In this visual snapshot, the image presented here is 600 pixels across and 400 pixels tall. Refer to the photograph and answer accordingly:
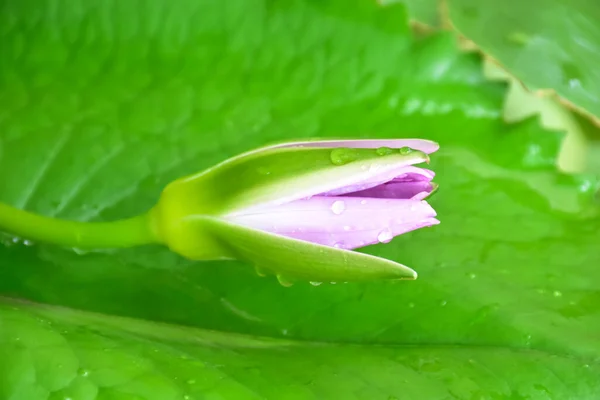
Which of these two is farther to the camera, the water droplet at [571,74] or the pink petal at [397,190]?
the water droplet at [571,74]

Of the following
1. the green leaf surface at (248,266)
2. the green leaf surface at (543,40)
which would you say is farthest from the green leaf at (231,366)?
the green leaf surface at (543,40)

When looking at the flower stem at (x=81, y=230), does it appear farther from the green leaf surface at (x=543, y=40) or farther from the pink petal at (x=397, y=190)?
the green leaf surface at (x=543, y=40)

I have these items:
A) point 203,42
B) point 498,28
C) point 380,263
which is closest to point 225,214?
point 380,263

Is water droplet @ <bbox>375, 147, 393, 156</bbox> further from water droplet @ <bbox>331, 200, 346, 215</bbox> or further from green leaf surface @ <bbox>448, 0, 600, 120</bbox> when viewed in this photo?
green leaf surface @ <bbox>448, 0, 600, 120</bbox>

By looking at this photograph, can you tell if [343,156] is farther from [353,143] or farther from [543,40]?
[543,40]

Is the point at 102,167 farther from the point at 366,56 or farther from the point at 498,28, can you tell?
Answer: the point at 498,28

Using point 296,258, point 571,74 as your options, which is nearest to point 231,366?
point 296,258
